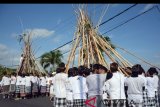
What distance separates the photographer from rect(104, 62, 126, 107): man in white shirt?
7.43 metres

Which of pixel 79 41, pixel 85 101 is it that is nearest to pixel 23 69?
pixel 79 41

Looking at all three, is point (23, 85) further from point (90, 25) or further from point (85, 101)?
point (85, 101)

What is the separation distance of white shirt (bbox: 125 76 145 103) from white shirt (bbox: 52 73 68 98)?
5.55ft

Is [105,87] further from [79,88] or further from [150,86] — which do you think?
[150,86]

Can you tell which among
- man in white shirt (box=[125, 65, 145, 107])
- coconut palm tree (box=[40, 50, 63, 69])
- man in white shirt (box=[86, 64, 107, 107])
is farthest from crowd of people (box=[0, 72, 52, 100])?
coconut palm tree (box=[40, 50, 63, 69])

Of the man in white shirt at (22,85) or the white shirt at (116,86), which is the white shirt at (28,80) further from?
the white shirt at (116,86)

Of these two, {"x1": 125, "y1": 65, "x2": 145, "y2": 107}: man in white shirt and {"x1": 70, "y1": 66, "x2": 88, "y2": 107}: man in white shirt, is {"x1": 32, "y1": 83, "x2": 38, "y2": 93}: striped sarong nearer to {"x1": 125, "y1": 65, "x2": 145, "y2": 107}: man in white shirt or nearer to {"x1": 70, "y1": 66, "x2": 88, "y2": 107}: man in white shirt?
{"x1": 70, "y1": 66, "x2": 88, "y2": 107}: man in white shirt

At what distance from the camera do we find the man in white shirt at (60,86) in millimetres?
8375

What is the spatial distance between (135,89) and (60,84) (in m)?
1.98

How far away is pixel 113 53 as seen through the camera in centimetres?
1130

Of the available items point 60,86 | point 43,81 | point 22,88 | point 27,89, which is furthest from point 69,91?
point 43,81

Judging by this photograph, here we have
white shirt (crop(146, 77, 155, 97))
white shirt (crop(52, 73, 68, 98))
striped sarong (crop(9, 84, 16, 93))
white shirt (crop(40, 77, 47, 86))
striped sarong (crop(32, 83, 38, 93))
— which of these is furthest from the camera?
white shirt (crop(40, 77, 47, 86))

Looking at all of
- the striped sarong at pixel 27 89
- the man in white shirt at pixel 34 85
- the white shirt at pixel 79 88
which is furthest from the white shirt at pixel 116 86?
the man in white shirt at pixel 34 85

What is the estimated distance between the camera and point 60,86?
332 inches
